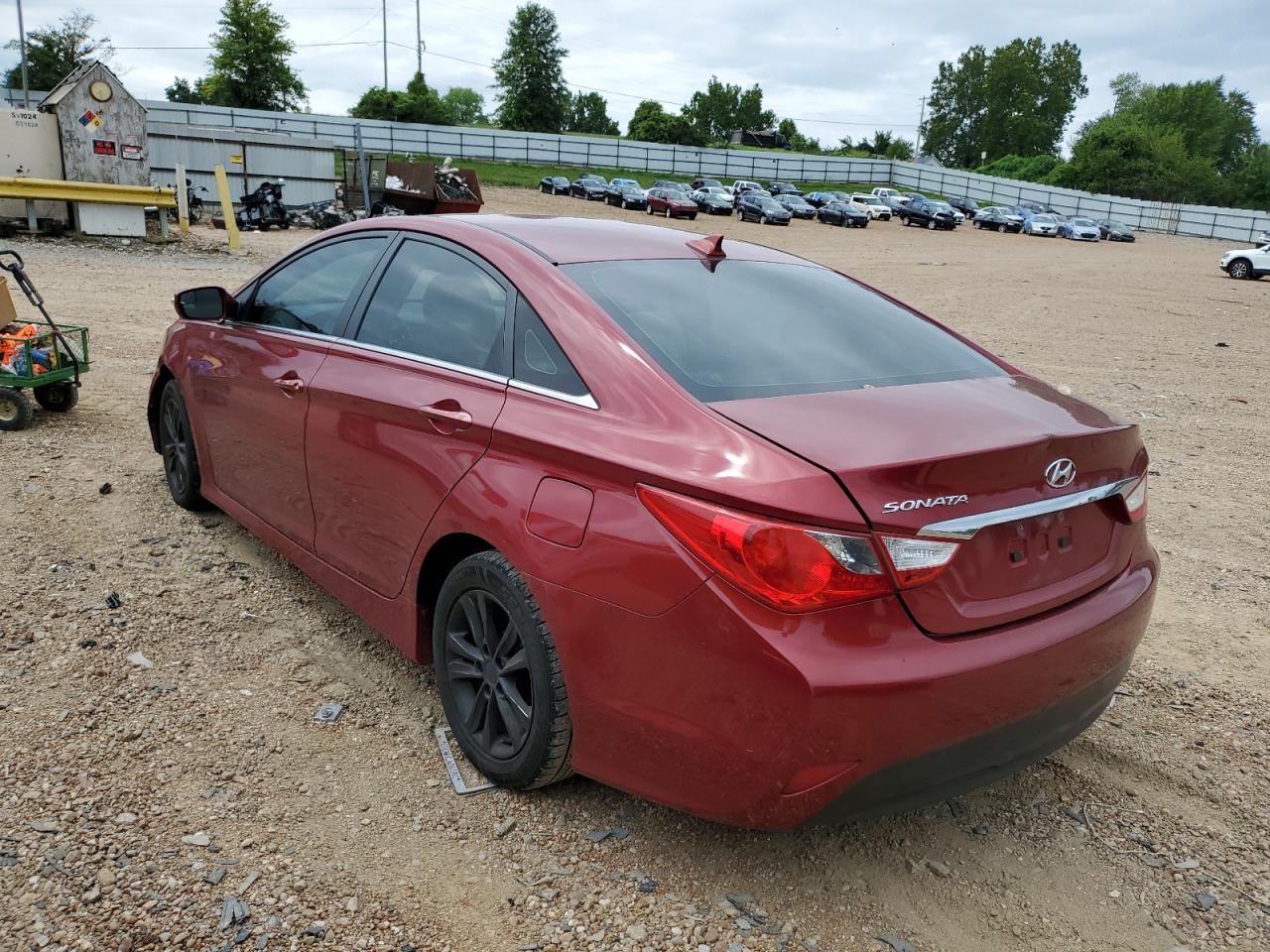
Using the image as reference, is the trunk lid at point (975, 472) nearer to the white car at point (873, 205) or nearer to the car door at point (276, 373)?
the car door at point (276, 373)

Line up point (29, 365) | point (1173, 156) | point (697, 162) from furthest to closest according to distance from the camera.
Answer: point (1173, 156), point (697, 162), point (29, 365)

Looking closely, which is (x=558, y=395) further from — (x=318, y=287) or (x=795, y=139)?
(x=795, y=139)

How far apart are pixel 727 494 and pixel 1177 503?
16.3ft

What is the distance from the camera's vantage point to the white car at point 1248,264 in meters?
29.3

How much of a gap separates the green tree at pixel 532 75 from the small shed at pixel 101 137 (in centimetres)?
8022

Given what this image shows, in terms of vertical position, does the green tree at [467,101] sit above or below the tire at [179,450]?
above

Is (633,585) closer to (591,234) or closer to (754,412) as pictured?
(754,412)

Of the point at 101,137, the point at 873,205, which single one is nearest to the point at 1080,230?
the point at 873,205

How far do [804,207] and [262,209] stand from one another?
27.9 m

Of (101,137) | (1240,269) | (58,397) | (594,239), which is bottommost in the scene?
(58,397)

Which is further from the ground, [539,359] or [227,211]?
[539,359]

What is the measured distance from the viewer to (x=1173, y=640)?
4.18 meters

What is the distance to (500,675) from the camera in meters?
2.83

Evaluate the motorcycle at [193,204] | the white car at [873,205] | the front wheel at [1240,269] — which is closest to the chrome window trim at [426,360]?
the motorcycle at [193,204]
